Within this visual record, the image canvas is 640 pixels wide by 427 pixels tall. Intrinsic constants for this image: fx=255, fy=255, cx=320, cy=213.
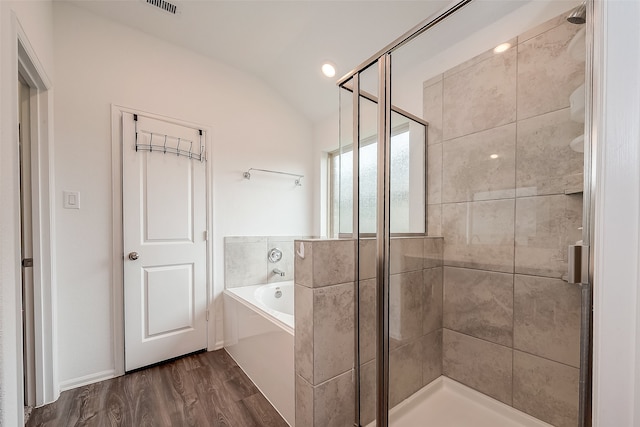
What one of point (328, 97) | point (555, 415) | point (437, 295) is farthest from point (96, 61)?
point (555, 415)

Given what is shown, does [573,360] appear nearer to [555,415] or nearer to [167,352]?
[555,415]

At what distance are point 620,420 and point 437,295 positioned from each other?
1.28 metres

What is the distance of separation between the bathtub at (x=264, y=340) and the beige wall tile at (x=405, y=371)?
0.54 m

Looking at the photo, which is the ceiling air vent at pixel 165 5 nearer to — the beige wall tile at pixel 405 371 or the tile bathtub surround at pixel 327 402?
the tile bathtub surround at pixel 327 402

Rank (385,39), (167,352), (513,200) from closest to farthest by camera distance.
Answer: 1. (513,200)
2. (385,39)
3. (167,352)

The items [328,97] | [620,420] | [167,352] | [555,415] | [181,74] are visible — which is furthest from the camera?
[328,97]

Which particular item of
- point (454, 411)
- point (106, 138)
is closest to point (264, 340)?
point (454, 411)

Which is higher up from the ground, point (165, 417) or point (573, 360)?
point (573, 360)

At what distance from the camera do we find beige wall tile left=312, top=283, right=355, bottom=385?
1.23 m

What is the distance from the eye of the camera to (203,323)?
88.4 inches

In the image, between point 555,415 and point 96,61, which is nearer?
point 555,415

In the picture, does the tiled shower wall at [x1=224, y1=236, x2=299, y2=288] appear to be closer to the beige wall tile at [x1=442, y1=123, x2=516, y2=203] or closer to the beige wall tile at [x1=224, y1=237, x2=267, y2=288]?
the beige wall tile at [x1=224, y1=237, x2=267, y2=288]

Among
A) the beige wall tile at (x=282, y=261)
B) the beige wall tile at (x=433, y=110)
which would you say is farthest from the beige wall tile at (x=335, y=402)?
the beige wall tile at (x=433, y=110)

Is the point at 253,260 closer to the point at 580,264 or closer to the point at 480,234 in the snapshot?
the point at 480,234
